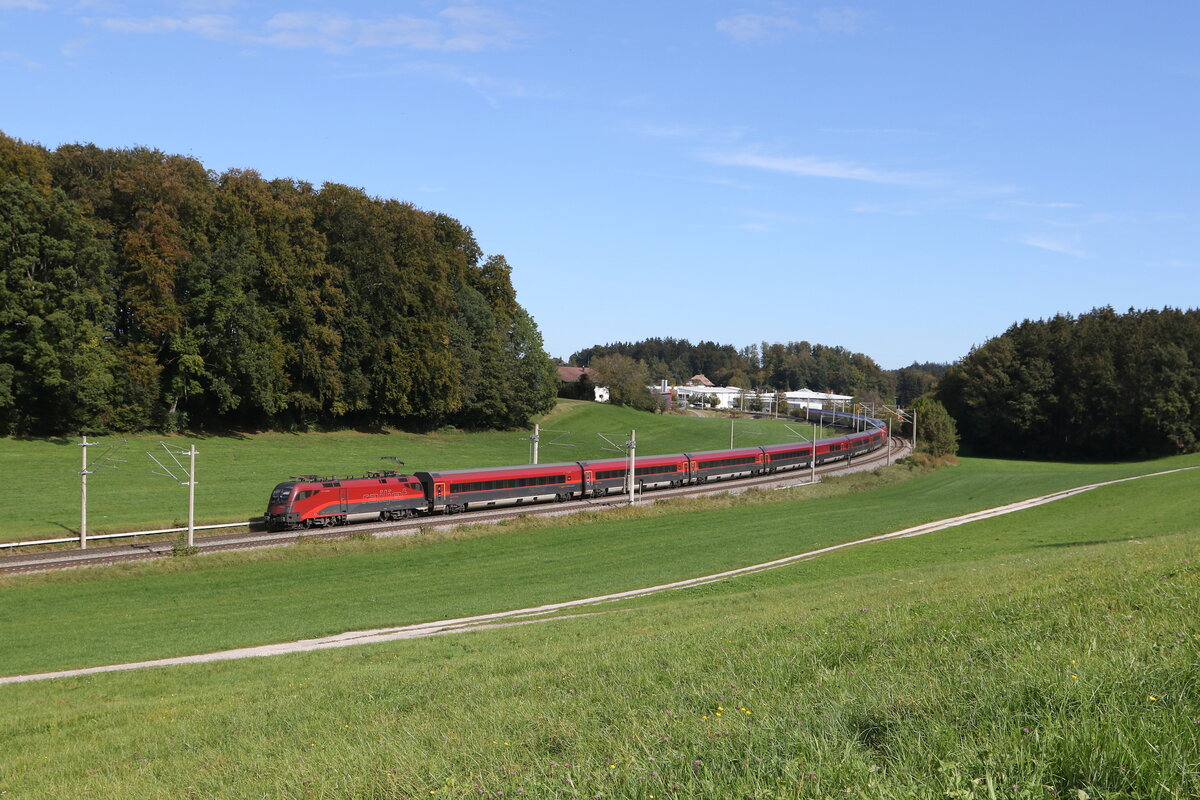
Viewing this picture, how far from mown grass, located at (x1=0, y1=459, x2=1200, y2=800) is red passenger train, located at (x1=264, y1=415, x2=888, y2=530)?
86.9 feet

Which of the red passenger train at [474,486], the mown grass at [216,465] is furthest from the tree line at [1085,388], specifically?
the red passenger train at [474,486]

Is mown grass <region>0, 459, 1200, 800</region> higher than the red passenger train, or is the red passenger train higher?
mown grass <region>0, 459, 1200, 800</region>

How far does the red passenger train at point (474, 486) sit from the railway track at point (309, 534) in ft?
2.57

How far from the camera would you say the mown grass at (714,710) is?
527cm

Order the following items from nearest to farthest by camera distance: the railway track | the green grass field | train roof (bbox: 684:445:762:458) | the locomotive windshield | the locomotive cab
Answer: the green grass field, the railway track, the locomotive cab, the locomotive windshield, train roof (bbox: 684:445:762:458)

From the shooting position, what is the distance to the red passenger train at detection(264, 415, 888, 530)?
1743 inches

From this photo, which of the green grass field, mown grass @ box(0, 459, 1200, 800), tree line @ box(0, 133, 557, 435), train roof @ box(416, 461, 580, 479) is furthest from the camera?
tree line @ box(0, 133, 557, 435)

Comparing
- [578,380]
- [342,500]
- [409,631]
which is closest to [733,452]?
[342,500]

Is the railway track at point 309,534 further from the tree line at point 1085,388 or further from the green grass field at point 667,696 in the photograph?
the tree line at point 1085,388

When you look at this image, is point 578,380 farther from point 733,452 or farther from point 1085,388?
point 733,452

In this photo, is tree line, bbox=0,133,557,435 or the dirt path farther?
tree line, bbox=0,133,557,435

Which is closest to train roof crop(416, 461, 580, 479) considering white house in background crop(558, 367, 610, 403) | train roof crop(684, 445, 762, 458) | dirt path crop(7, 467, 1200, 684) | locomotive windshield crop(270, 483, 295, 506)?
locomotive windshield crop(270, 483, 295, 506)

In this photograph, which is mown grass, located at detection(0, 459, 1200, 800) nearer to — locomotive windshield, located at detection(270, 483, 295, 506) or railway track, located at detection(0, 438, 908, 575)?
railway track, located at detection(0, 438, 908, 575)

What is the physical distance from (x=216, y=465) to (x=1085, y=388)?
3837 inches
